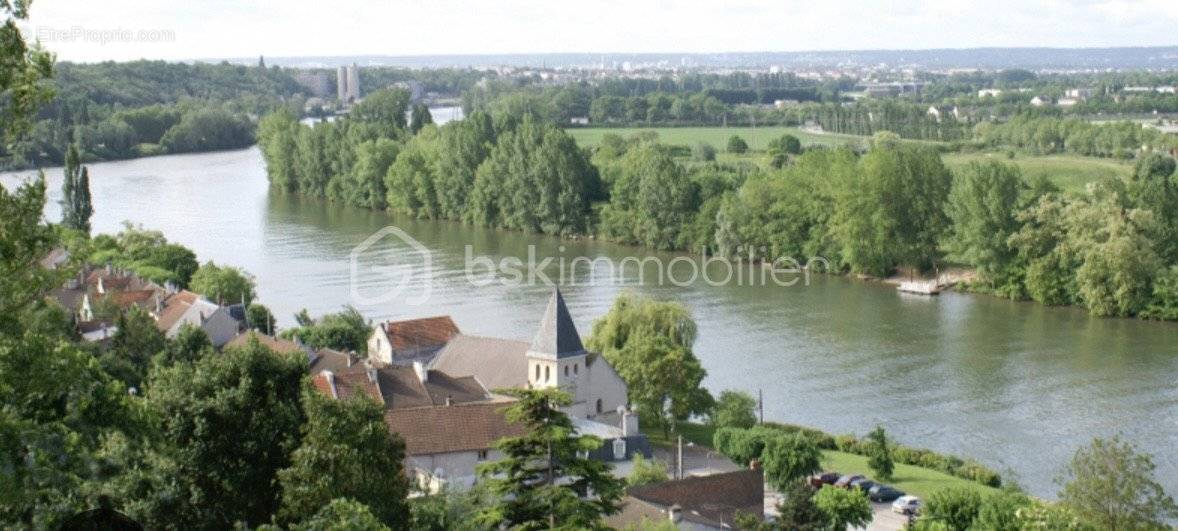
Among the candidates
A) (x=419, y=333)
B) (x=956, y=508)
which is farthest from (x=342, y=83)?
(x=956, y=508)

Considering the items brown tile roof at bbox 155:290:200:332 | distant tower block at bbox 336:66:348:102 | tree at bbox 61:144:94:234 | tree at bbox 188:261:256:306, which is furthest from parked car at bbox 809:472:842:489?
distant tower block at bbox 336:66:348:102

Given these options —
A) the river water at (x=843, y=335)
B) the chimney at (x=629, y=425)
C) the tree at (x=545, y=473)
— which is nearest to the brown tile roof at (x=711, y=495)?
the chimney at (x=629, y=425)

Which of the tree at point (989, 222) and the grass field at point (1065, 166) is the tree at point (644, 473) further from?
the grass field at point (1065, 166)

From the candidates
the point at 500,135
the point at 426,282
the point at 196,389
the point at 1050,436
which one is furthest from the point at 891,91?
the point at 196,389

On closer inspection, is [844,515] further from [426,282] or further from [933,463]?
[426,282]

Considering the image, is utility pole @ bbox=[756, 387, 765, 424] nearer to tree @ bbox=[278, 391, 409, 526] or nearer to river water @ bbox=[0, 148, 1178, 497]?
river water @ bbox=[0, 148, 1178, 497]
